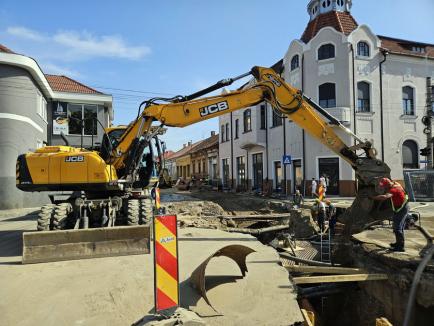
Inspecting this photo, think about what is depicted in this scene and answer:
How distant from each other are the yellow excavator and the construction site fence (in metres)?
10.1

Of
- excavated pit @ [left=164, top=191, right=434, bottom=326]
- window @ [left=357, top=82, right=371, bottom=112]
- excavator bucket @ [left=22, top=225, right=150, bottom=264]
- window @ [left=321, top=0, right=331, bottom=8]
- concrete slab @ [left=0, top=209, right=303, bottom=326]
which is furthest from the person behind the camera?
window @ [left=321, top=0, right=331, bottom=8]

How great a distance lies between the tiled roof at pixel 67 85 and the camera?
22.6 m

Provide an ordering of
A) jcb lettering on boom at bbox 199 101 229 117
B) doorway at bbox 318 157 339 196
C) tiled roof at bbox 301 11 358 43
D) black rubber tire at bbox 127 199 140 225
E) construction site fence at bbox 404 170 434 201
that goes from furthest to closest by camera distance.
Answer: tiled roof at bbox 301 11 358 43 → doorway at bbox 318 157 339 196 → construction site fence at bbox 404 170 434 201 → jcb lettering on boom at bbox 199 101 229 117 → black rubber tire at bbox 127 199 140 225

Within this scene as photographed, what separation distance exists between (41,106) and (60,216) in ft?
48.0

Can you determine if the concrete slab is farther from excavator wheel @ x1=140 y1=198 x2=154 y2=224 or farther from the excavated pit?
excavator wheel @ x1=140 y1=198 x2=154 y2=224

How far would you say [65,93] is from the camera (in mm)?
21625

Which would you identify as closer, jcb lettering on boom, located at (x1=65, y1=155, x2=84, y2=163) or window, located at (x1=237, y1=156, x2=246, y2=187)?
jcb lettering on boom, located at (x1=65, y1=155, x2=84, y2=163)

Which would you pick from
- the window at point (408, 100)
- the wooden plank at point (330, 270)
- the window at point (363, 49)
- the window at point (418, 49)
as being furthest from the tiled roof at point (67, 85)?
the window at point (418, 49)

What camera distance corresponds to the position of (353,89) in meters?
22.0

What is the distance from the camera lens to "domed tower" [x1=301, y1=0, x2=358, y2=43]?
2364cm

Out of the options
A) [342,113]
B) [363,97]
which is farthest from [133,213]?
[363,97]

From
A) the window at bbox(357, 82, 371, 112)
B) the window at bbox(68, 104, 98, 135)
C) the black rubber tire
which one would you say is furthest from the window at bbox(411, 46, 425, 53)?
the black rubber tire

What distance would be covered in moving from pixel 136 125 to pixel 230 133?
2648cm

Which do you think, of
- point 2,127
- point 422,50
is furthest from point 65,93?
point 422,50
